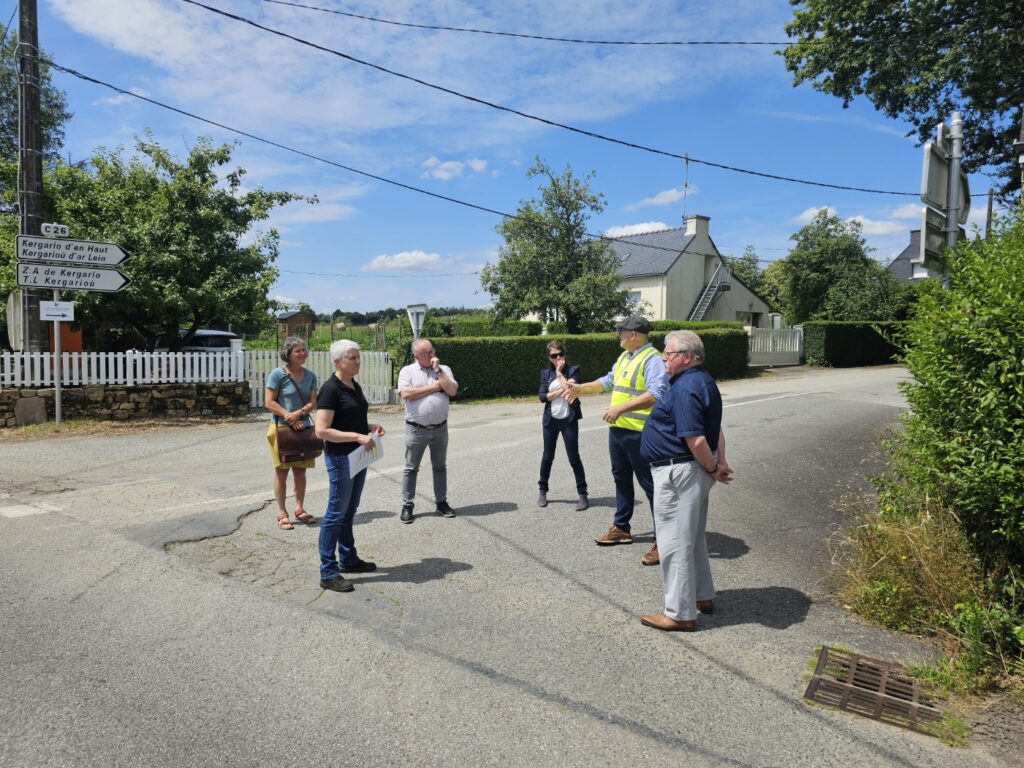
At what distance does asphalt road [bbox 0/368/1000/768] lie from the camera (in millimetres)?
2941

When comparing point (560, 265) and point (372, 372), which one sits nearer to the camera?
point (372, 372)

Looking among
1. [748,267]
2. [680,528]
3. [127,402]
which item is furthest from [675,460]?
[748,267]

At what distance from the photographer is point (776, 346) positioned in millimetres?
29578

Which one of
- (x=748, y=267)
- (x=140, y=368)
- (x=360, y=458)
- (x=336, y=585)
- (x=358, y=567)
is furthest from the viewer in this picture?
(x=748, y=267)

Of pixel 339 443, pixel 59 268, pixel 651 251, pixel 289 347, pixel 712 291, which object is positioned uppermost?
pixel 651 251

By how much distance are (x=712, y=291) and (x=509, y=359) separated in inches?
910

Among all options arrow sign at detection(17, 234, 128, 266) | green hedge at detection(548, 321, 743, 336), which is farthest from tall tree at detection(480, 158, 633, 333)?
arrow sign at detection(17, 234, 128, 266)

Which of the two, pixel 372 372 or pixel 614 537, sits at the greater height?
pixel 372 372

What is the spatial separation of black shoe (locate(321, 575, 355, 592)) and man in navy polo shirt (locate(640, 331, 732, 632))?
1899 millimetres

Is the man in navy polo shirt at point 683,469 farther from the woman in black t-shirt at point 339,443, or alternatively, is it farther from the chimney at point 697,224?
the chimney at point 697,224

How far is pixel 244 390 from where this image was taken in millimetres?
13773

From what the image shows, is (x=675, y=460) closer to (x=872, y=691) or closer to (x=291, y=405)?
(x=872, y=691)

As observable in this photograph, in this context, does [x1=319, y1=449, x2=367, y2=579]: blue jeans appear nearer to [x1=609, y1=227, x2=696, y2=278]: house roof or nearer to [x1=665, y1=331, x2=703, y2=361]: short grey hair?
[x1=665, y1=331, x2=703, y2=361]: short grey hair

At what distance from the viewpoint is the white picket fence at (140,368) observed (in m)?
11.7
